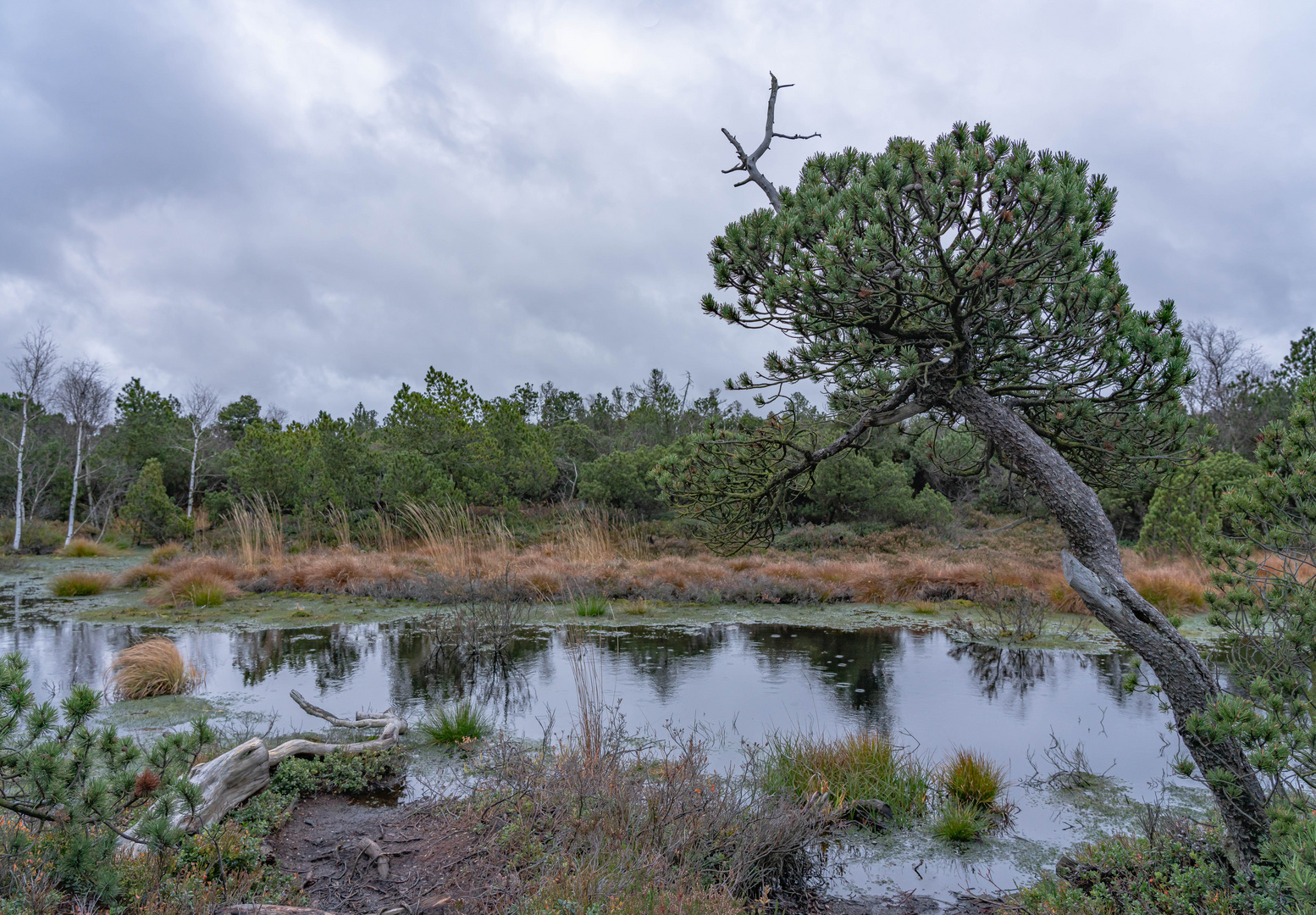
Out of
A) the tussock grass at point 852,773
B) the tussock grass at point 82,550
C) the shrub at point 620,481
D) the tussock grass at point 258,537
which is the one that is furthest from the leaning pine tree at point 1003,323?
the tussock grass at point 82,550

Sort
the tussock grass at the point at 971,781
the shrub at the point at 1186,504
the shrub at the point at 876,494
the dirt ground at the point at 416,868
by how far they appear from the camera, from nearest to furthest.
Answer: the dirt ground at the point at 416,868
the tussock grass at the point at 971,781
the shrub at the point at 1186,504
the shrub at the point at 876,494

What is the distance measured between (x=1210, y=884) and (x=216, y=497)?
27474 millimetres

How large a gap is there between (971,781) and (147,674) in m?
7.71

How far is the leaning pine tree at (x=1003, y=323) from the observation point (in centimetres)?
316

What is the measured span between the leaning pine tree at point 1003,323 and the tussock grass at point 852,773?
1934 mm

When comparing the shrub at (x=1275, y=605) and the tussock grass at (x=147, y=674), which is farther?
the tussock grass at (x=147, y=674)

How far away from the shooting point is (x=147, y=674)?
23.9 feet

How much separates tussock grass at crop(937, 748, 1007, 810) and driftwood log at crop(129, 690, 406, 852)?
3699 mm

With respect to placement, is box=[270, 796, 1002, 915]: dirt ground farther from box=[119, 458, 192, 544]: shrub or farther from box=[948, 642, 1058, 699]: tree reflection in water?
box=[119, 458, 192, 544]: shrub

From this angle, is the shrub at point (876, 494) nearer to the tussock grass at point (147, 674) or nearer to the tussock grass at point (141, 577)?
the tussock grass at point (141, 577)

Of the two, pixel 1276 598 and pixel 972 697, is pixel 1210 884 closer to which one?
pixel 1276 598

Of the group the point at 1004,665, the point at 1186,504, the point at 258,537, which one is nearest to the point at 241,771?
the point at 1004,665

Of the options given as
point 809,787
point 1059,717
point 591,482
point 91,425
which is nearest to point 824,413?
point 809,787

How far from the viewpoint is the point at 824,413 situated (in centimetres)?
509
